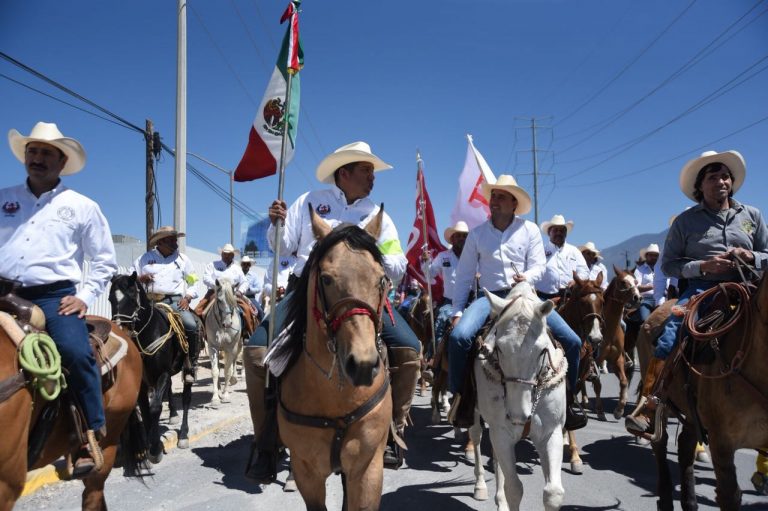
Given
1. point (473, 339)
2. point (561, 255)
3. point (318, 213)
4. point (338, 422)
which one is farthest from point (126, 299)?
point (561, 255)

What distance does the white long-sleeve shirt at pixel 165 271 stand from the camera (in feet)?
29.9

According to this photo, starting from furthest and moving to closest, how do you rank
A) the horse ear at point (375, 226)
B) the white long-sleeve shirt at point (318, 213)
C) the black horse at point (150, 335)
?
1. the black horse at point (150, 335)
2. the white long-sleeve shirt at point (318, 213)
3. the horse ear at point (375, 226)

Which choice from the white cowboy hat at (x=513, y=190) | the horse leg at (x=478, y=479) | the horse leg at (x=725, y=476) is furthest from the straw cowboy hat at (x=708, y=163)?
the horse leg at (x=478, y=479)

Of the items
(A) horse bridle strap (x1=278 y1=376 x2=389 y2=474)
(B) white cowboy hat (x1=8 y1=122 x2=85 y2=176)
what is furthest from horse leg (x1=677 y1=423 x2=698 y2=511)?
(B) white cowboy hat (x1=8 y1=122 x2=85 y2=176)

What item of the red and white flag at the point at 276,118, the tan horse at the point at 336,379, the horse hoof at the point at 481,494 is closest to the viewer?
the tan horse at the point at 336,379

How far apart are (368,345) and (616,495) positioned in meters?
4.36

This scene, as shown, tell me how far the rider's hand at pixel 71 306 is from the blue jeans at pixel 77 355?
0.03m

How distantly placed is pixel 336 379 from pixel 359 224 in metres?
1.56

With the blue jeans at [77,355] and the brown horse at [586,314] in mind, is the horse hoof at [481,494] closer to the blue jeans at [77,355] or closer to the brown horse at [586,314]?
the brown horse at [586,314]

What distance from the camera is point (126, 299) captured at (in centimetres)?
721

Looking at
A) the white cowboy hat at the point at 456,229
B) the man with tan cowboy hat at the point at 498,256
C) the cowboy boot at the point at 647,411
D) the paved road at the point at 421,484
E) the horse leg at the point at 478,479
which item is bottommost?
the paved road at the point at 421,484

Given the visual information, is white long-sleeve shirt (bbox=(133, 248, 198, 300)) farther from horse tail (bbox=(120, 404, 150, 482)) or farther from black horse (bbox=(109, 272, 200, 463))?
horse tail (bbox=(120, 404, 150, 482))

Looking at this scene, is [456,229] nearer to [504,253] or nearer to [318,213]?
[504,253]

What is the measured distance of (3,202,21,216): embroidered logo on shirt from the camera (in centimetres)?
383
